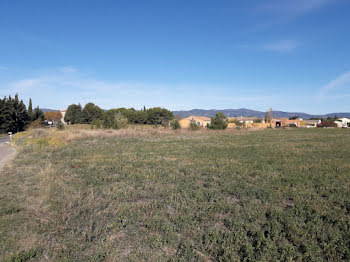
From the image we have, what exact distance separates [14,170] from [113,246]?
28.4ft

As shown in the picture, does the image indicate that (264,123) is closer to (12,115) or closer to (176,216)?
(12,115)

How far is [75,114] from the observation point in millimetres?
70500

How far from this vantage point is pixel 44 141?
20141 millimetres

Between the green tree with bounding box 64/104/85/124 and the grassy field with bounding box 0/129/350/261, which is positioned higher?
the green tree with bounding box 64/104/85/124

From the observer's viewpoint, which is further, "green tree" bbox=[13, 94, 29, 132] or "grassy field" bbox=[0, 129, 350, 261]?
"green tree" bbox=[13, 94, 29, 132]

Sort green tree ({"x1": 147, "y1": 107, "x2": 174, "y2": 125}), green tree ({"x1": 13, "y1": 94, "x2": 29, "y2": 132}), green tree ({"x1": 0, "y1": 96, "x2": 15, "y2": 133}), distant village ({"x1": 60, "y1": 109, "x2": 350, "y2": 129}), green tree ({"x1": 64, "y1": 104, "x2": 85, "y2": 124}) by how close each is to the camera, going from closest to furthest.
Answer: green tree ({"x1": 0, "y1": 96, "x2": 15, "y2": 133}) → green tree ({"x1": 13, "y1": 94, "x2": 29, "y2": 132}) → green tree ({"x1": 64, "y1": 104, "x2": 85, "y2": 124}) → green tree ({"x1": 147, "y1": 107, "x2": 174, "y2": 125}) → distant village ({"x1": 60, "y1": 109, "x2": 350, "y2": 129})

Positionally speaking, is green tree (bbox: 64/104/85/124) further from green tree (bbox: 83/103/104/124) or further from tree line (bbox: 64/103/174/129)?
green tree (bbox: 83/103/104/124)

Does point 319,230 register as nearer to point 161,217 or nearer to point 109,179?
point 161,217

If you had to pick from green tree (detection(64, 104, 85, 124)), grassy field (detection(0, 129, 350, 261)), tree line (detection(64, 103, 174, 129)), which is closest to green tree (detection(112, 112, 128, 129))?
→ tree line (detection(64, 103, 174, 129))

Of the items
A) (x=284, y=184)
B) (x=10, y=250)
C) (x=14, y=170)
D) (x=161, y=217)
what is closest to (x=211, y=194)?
(x=161, y=217)

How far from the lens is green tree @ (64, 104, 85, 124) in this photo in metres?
69.9

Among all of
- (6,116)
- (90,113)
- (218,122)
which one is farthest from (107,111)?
(218,122)

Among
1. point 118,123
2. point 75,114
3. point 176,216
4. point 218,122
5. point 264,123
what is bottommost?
point 176,216

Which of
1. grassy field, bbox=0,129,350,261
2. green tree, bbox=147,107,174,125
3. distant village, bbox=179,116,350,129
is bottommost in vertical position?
grassy field, bbox=0,129,350,261
